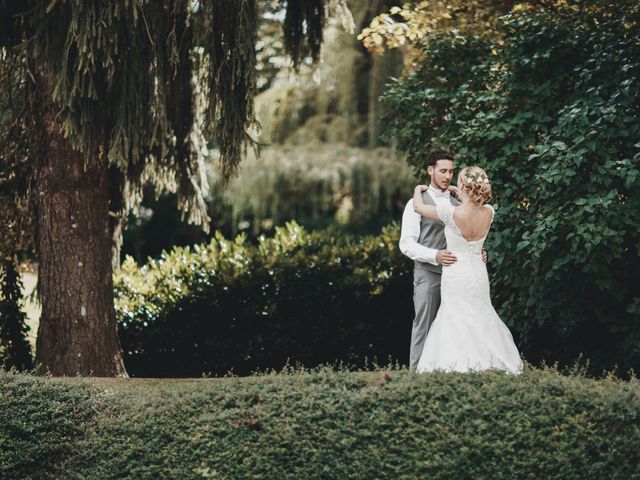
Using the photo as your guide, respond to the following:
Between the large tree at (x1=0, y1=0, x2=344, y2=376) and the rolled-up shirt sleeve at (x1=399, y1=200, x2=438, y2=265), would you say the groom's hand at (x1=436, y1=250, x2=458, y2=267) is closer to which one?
the rolled-up shirt sleeve at (x1=399, y1=200, x2=438, y2=265)

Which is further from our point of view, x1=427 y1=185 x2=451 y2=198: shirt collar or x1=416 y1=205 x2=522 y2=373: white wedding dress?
x1=427 y1=185 x2=451 y2=198: shirt collar

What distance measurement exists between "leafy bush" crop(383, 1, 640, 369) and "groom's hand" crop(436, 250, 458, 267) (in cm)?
88

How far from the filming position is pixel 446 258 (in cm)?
648

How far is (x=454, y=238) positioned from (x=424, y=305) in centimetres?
72

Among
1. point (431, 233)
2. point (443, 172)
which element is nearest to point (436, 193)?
point (443, 172)

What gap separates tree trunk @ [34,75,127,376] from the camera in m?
8.34

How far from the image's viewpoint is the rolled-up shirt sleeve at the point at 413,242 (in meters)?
6.66

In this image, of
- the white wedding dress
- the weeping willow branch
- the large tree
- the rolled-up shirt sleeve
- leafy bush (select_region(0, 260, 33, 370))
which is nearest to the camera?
the white wedding dress

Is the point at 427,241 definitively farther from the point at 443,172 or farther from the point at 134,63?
the point at 134,63

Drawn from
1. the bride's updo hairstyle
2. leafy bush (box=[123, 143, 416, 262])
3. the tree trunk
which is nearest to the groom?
the bride's updo hairstyle

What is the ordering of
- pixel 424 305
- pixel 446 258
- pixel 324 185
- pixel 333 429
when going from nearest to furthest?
pixel 333 429
pixel 446 258
pixel 424 305
pixel 324 185

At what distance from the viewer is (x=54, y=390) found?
232 inches

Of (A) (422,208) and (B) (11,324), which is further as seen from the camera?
(B) (11,324)

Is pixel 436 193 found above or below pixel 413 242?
above
